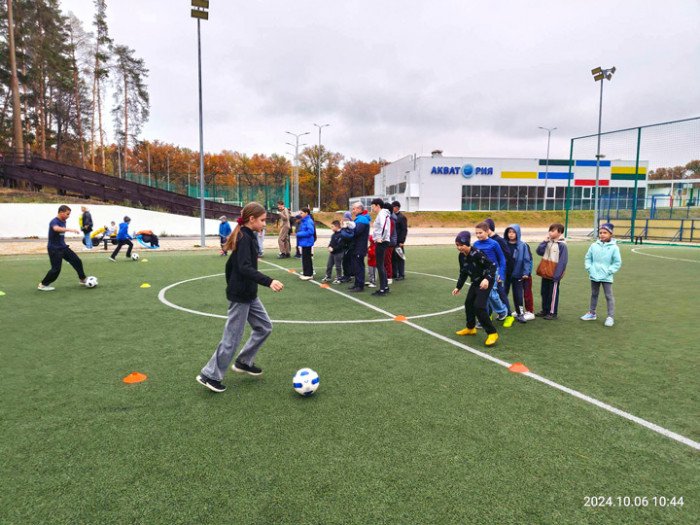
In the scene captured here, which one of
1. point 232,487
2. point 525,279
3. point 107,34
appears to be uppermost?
point 107,34

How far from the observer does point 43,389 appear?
4824 mm

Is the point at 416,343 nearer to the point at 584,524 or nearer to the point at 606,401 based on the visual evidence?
the point at 606,401

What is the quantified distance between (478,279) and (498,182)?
54.7 metres

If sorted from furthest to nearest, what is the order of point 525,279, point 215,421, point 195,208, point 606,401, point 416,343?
point 195,208 → point 525,279 → point 416,343 → point 606,401 → point 215,421

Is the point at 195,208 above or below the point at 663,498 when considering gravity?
above

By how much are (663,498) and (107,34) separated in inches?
2086

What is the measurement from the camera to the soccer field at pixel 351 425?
299 cm

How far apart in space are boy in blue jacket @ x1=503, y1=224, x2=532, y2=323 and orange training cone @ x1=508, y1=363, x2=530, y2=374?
253cm

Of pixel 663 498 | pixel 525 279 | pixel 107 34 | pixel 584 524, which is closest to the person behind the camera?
pixel 584 524

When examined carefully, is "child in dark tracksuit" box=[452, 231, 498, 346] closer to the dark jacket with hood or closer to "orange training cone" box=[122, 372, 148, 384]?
the dark jacket with hood

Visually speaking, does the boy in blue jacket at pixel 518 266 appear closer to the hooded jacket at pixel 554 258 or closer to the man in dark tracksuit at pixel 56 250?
the hooded jacket at pixel 554 258

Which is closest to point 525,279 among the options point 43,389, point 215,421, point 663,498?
point 663,498

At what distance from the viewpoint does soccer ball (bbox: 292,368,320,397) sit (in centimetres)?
462

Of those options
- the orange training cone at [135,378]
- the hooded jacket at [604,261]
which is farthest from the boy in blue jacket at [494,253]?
the orange training cone at [135,378]
